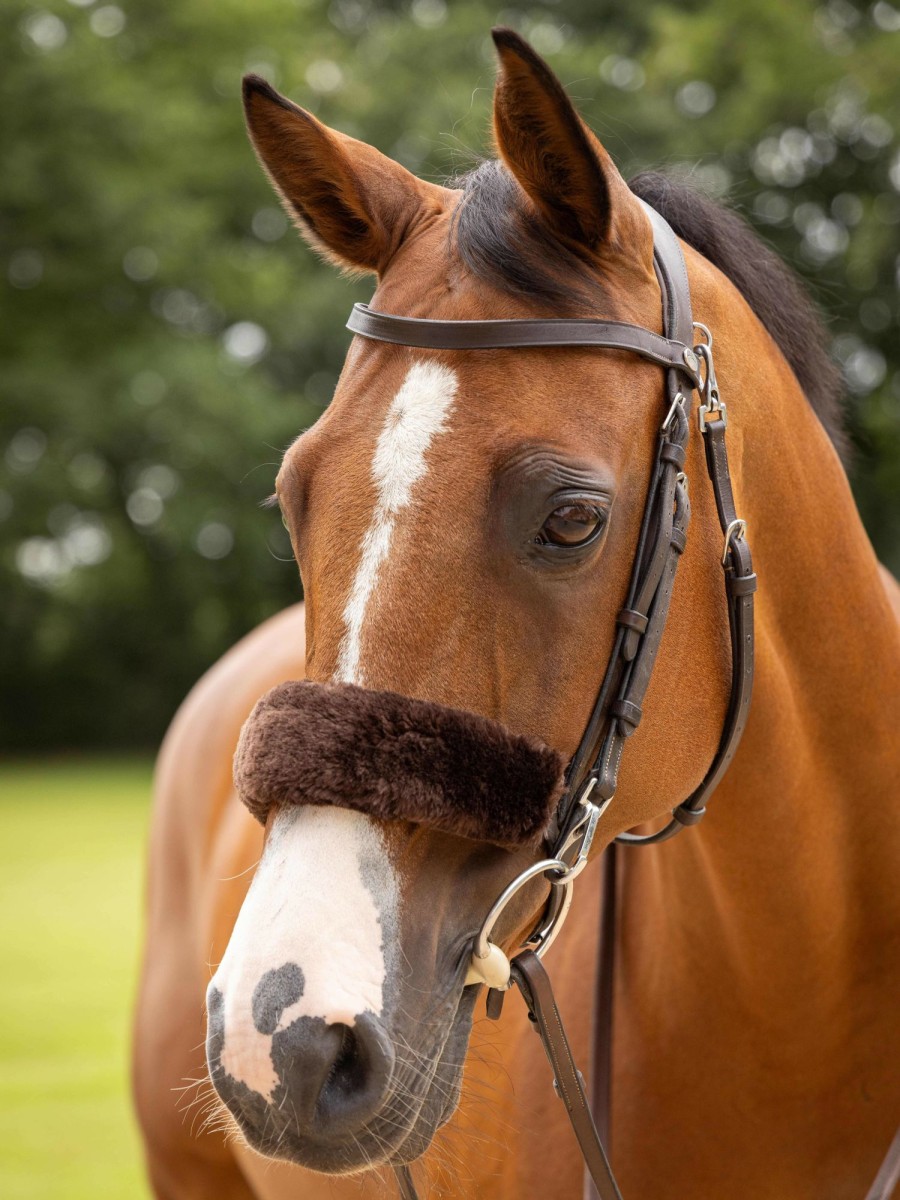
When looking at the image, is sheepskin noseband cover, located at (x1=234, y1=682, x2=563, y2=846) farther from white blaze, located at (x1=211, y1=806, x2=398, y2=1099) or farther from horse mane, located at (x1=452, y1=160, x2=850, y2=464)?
Result: horse mane, located at (x1=452, y1=160, x2=850, y2=464)

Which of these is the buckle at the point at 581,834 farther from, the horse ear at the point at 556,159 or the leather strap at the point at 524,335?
the horse ear at the point at 556,159

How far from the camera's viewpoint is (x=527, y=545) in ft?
5.65

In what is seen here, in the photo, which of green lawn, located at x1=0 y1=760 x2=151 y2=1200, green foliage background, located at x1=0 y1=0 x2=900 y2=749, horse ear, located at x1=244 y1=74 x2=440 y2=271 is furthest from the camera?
green foliage background, located at x1=0 y1=0 x2=900 y2=749

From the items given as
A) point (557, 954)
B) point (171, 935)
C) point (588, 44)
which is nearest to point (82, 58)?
point (588, 44)

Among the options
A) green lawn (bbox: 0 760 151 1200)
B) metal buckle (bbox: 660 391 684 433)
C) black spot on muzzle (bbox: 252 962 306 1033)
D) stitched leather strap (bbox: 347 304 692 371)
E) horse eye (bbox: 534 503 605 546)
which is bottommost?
green lawn (bbox: 0 760 151 1200)

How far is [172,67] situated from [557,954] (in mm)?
28742

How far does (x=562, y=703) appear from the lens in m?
1.76

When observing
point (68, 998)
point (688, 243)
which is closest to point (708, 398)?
point (688, 243)

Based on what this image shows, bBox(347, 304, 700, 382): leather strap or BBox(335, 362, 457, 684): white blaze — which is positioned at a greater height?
BBox(347, 304, 700, 382): leather strap

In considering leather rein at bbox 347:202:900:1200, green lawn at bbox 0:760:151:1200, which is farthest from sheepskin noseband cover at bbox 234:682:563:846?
green lawn at bbox 0:760:151:1200

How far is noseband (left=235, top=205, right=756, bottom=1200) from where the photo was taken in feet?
5.30

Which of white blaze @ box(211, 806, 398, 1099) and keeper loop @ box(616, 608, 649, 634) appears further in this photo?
keeper loop @ box(616, 608, 649, 634)

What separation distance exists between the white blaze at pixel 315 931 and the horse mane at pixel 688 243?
2.86 feet

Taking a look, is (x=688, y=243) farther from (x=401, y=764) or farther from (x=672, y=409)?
(x=401, y=764)
